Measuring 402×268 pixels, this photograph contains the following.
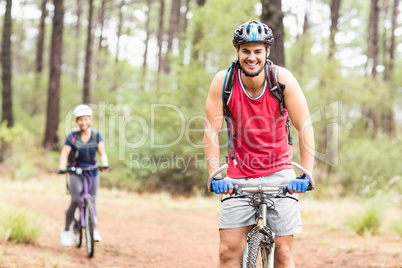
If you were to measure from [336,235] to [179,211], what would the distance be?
4.68 metres

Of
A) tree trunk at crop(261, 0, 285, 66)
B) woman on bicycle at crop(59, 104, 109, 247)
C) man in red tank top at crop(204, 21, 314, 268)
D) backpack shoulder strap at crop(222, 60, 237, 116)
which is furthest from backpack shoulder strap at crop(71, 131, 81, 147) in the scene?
tree trunk at crop(261, 0, 285, 66)

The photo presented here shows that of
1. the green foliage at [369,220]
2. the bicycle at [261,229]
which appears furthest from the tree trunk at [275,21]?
the bicycle at [261,229]

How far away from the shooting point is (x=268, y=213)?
3.67 meters

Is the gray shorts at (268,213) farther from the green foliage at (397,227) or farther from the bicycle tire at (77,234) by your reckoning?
the green foliage at (397,227)

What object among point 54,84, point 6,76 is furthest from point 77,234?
point 54,84

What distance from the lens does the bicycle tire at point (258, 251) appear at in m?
3.32

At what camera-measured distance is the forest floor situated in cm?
638

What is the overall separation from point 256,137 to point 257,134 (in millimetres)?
26

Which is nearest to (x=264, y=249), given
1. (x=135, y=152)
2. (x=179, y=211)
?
(x=179, y=211)

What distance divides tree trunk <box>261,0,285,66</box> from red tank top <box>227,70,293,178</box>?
19.8 ft

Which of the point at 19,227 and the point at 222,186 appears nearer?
the point at 222,186

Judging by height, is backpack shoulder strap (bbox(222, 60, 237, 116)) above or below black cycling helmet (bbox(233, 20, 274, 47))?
below

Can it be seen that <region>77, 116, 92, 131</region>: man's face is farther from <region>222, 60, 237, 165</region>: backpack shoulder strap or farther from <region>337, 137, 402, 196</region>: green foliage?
<region>337, 137, 402, 196</region>: green foliage

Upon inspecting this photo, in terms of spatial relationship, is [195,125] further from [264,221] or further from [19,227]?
[264,221]
